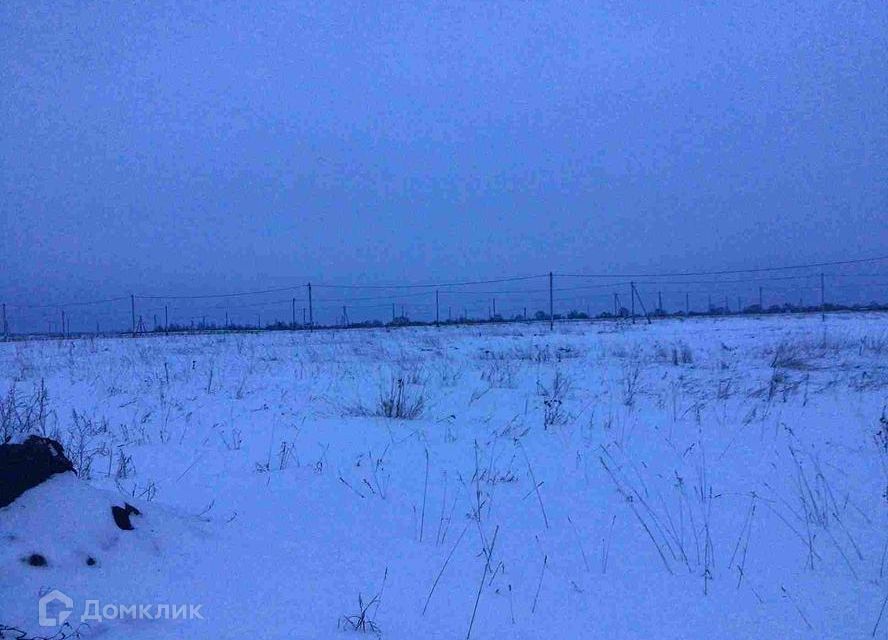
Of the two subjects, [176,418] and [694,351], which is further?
[694,351]

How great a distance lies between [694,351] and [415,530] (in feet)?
39.8

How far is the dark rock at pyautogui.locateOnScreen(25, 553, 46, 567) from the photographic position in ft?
6.96

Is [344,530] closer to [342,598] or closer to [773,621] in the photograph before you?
[342,598]

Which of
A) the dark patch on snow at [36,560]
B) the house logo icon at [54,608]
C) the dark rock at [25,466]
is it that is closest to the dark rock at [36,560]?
the dark patch on snow at [36,560]

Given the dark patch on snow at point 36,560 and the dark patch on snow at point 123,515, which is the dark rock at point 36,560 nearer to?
the dark patch on snow at point 36,560

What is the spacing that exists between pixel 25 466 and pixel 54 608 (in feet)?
2.29

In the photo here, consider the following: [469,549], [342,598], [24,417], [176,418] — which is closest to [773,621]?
[469,549]

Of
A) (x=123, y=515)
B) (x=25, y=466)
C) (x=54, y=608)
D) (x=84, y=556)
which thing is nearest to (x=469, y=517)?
(x=123, y=515)

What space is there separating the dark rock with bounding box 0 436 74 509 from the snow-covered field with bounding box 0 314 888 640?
0.06m

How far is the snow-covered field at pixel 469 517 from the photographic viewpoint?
2.28m

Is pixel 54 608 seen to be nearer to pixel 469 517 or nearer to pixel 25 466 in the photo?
pixel 25 466

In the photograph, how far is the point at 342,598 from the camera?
7.98ft

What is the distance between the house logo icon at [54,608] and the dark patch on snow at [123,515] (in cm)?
46

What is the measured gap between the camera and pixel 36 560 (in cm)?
214
